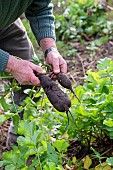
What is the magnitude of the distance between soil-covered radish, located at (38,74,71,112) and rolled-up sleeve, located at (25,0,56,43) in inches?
16.4

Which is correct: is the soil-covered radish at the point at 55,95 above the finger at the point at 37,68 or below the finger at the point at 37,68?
below

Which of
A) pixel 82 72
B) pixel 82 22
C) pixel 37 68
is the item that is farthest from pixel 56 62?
pixel 82 22

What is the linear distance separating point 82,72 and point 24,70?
1737mm

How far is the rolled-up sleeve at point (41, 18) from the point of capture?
2.29 meters

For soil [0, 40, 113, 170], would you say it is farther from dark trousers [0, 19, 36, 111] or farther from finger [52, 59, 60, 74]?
finger [52, 59, 60, 74]

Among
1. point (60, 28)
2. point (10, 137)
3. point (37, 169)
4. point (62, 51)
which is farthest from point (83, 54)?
point (37, 169)

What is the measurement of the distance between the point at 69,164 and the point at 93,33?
7.68 ft

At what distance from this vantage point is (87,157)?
224cm

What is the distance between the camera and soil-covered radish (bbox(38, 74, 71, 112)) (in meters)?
1.91

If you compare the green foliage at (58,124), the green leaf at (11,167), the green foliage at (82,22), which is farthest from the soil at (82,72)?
the green leaf at (11,167)

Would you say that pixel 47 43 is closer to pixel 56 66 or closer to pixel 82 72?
pixel 56 66

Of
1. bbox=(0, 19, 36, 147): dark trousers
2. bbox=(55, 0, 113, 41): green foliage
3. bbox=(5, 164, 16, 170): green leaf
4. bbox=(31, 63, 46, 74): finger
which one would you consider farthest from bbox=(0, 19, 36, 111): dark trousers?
bbox=(55, 0, 113, 41): green foliage

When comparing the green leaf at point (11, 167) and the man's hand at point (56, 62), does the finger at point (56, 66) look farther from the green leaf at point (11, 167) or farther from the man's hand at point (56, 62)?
the green leaf at point (11, 167)

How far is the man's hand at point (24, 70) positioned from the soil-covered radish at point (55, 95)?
0.10 ft
